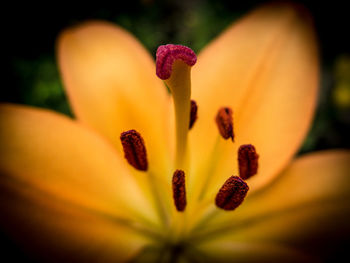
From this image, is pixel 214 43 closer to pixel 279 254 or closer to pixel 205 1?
pixel 279 254

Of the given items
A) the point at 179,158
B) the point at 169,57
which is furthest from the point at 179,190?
the point at 169,57

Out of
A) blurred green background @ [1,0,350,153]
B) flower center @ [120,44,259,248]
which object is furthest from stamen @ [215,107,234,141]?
blurred green background @ [1,0,350,153]

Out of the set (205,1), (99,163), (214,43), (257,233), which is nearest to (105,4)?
(205,1)

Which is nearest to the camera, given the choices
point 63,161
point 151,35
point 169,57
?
point 169,57

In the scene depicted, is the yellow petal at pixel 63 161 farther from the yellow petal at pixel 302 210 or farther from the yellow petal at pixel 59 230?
the yellow petal at pixel 302 210

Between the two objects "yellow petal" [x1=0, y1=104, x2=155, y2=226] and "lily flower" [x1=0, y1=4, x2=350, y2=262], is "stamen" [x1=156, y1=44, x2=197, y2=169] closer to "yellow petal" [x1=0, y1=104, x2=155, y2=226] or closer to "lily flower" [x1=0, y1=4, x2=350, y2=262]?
"lily flower" [x1=0, y1=4, x2=350, y2=262]

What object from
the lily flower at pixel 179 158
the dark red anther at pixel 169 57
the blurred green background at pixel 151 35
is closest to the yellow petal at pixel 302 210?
the lily flower at pixel 179 158

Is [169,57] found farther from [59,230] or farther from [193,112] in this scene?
[59,230]
